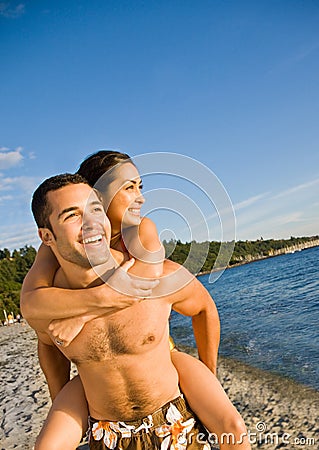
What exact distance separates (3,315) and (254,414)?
180 feet

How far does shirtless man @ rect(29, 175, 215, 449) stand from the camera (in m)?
2.85

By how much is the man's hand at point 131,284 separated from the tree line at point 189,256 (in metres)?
0.31

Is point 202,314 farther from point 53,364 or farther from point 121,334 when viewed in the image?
point 53,364

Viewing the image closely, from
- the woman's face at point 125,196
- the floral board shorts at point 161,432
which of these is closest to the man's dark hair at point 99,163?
the woman's face at point 125,196

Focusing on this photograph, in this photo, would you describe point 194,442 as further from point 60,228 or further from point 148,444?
point 60,228

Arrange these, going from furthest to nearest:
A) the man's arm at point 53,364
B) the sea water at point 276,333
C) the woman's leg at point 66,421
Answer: the sea water at point 276,333, the man's arm at point 53,364, the woman's leg at point 66,421

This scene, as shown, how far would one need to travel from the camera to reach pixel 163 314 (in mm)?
3152

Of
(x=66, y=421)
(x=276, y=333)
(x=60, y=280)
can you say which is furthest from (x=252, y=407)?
(x=276, y=333)

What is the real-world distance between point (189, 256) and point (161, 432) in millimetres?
1173

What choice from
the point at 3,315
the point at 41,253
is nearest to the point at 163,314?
the point at 41,253

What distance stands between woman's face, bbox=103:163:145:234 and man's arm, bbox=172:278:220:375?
0.60 meters

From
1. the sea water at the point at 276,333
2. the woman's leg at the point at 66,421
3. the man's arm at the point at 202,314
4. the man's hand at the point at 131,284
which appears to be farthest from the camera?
the sea water at the point at 276,333

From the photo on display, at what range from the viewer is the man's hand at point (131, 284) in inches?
107

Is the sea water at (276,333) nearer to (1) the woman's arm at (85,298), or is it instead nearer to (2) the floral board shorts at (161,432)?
(2) the floral board shorts at (161,432)
